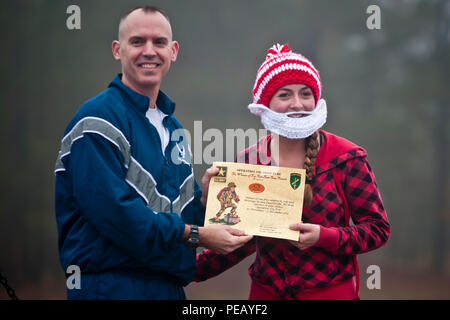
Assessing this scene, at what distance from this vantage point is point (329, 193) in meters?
2.25

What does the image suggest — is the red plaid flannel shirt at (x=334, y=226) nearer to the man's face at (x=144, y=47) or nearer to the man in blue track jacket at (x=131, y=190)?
the man in blue track jacket at (x=131, y=190)

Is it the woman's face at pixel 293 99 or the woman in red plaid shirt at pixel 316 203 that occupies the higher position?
the woman's face at pixel 293 99

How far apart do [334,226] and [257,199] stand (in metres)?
A: 0.44

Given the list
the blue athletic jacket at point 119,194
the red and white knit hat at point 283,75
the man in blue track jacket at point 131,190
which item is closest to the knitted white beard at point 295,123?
the red and white knit hat at point 283,75

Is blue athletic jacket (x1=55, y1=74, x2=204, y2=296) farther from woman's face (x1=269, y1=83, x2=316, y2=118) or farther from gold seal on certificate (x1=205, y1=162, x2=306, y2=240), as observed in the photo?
woman's face (x1=269, y1=83, x2=316, y2=118)

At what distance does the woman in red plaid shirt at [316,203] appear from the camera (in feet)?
7.28

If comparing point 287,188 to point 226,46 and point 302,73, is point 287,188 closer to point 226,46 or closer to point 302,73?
point 302,73

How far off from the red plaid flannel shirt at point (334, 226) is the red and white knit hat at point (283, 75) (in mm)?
377

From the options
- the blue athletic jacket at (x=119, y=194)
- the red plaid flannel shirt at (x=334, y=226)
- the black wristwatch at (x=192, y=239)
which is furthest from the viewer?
the red plaid flannel shirt at (x=334, y=226)

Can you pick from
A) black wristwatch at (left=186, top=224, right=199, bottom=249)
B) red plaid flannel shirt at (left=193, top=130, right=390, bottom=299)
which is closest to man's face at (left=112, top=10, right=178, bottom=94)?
black wristwatch at (left=186, top=224, right=199, bottom=249)

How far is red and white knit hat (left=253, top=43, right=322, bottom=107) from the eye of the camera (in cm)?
227

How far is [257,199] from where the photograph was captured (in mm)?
2227

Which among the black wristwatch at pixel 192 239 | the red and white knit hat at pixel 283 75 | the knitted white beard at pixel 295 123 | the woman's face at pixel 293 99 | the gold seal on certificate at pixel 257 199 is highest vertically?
the red and white knit hat at pixel 283 75

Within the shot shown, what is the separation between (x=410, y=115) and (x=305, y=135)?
703cm
